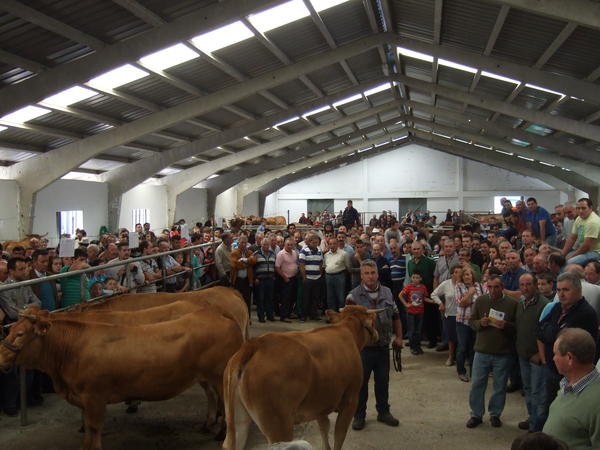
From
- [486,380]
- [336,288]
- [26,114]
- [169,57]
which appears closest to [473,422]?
[486,380]

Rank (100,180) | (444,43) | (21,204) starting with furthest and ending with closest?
1. (100,180)
2. (21,204)
3. (444,43)

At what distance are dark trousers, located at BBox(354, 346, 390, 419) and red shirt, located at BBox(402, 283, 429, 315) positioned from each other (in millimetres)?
3058

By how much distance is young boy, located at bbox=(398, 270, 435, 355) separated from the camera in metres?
8.98

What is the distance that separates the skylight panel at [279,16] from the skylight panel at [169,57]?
1.58 meters

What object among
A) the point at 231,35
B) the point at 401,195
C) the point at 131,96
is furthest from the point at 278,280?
the point at 401,195

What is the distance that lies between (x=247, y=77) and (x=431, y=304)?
28.3 ft

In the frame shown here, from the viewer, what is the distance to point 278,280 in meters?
11.6

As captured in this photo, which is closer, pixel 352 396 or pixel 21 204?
pixel 352 396

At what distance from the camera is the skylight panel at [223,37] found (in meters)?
12.0

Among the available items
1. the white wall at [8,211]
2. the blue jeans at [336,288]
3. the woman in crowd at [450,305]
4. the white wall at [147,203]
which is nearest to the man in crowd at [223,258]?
the blue jeans at [336,288]

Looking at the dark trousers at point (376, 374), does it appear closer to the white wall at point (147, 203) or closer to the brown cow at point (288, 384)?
the brown cow at point (288, 384)

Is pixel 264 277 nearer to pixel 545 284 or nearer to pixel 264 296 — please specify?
pixel 264 296

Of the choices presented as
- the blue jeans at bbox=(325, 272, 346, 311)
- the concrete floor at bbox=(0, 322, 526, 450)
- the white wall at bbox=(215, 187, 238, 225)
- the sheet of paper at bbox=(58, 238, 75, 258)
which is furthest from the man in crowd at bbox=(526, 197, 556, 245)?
the white wall at bbox=(215, 187, 238, 225)

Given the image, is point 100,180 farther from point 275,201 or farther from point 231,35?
point 275,201
